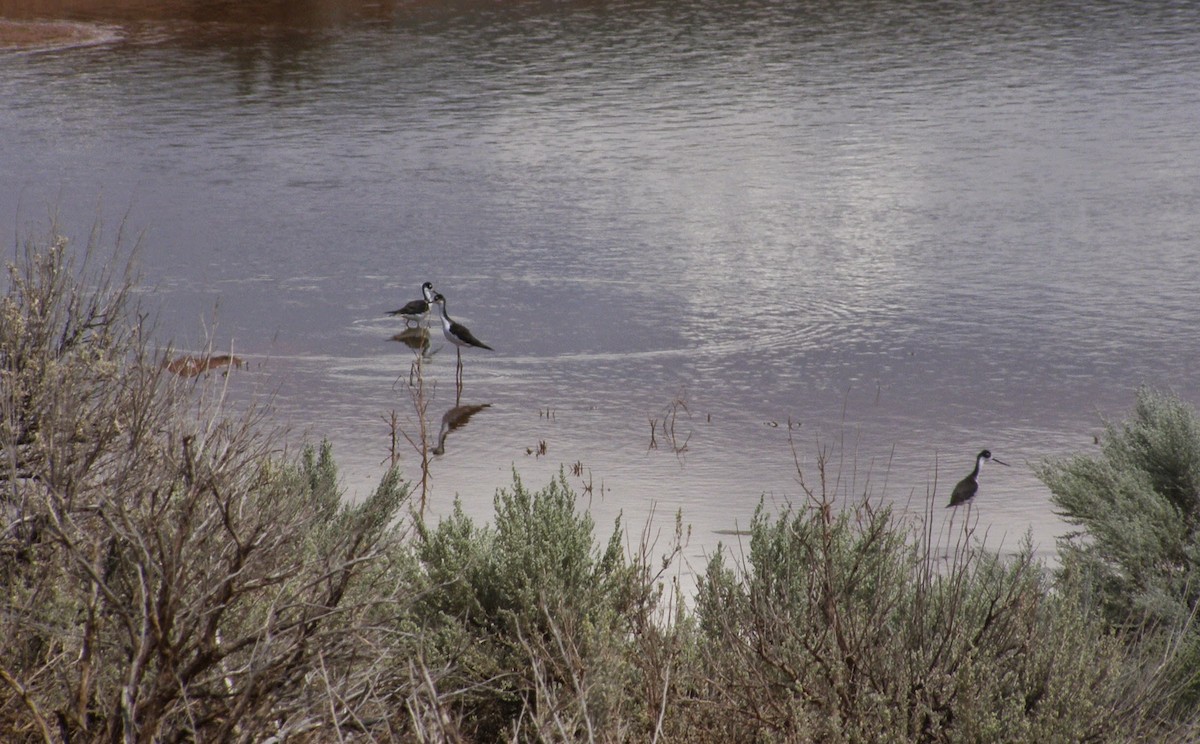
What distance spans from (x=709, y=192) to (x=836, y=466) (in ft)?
28.6

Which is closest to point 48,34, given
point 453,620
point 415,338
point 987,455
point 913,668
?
point 415,338

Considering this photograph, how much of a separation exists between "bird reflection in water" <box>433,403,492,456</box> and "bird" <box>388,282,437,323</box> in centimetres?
200

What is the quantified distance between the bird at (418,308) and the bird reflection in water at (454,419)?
200 cm

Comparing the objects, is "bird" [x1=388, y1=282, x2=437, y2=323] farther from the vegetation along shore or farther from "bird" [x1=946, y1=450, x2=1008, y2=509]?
the vegetation along shore

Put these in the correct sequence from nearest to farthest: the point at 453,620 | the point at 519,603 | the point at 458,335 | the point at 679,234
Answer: the point at 453,620
the point at 519,603
the point at 458,335
the point at 679,234

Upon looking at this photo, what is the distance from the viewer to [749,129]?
21.2m

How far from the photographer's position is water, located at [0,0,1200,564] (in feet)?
31.2

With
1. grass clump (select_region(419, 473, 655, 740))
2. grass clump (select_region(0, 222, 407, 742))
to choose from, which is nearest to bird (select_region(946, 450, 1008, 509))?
grass clump (select_region(419, 473, 655, 740))

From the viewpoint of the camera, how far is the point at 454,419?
32.2 feet

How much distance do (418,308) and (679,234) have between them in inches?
167

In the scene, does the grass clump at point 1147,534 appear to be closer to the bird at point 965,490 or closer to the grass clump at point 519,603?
the bird at point 965,490

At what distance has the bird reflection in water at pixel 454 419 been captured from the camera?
30.6ft

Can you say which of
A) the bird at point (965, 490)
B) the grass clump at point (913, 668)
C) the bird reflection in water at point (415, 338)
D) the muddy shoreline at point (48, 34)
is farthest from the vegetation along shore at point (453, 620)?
the muddy shoreline at point (48, 34)

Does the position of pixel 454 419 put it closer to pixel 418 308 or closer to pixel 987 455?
pixel 418 308
